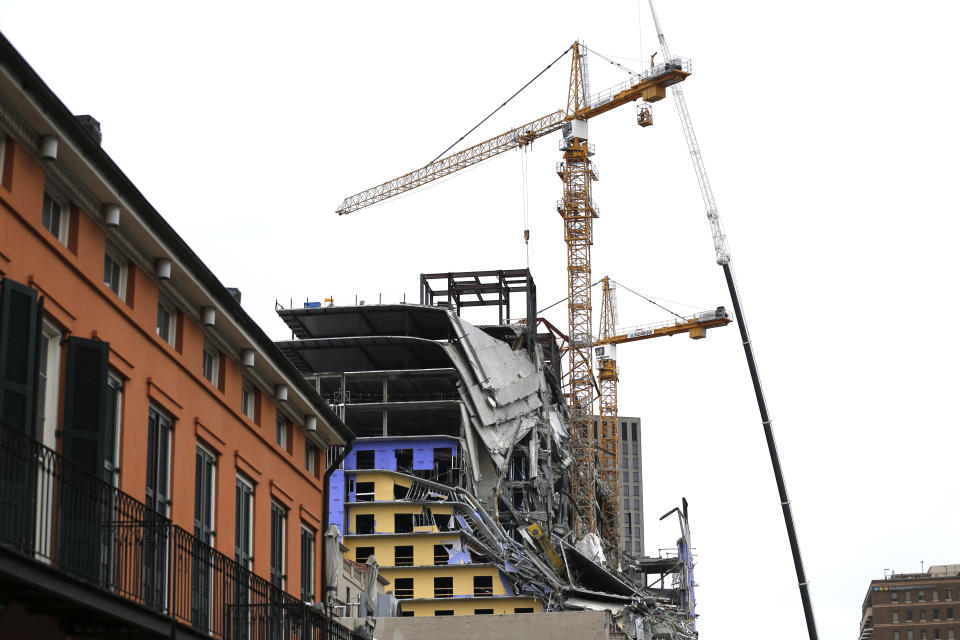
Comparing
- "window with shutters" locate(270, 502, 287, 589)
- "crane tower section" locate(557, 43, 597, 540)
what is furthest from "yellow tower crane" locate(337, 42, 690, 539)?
"window with shutters" locate(270, 502, 287, 589)

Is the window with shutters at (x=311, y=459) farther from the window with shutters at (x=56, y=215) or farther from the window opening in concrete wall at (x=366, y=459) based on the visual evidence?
the window opening in concrete wall at (x=366, y=459)

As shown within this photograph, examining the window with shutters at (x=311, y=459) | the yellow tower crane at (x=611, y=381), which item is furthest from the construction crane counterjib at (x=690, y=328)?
the window with shutters at (x=311, y=459)

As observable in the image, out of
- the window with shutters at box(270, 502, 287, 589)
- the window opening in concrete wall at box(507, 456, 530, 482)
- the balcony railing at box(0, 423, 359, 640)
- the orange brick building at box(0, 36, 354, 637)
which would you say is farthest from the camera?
the window opening in concrete wall at box(507, 456, 530, 482)

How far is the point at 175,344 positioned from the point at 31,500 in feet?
30.2

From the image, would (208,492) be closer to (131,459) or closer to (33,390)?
(131,459)

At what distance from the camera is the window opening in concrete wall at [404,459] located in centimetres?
10938

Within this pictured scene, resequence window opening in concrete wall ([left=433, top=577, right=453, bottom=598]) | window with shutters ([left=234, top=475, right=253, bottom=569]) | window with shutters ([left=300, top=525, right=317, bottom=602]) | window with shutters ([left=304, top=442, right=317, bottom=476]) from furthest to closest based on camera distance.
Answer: window opening in concrete wall ([left=433, top=577, right=453, bottom=598])
window with shutters ([left=304, top=442, right=317, bottom=476])
window with shutters ([left=300, top=525, right=317, bottom=602])
window with shutters ([left=234, top=475, right=253, bottom=569])

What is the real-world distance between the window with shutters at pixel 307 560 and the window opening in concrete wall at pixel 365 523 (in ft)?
246

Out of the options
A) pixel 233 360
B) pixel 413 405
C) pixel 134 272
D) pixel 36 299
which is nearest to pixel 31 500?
pixel 36 299

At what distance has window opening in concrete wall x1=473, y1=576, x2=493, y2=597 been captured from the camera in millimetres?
106625

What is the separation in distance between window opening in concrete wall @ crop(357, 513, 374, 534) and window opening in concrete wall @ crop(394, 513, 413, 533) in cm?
175

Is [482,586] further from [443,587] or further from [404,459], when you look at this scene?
[404,459]

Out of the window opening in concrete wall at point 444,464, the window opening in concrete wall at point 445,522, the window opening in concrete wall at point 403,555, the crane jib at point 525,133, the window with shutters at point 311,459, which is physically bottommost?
the window with shutters at point 311,459

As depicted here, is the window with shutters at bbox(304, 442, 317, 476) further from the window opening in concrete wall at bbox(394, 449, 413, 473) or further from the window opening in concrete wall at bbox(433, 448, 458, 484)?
the window opening in concrete wall at bbox(394, 449, 413, 473)
